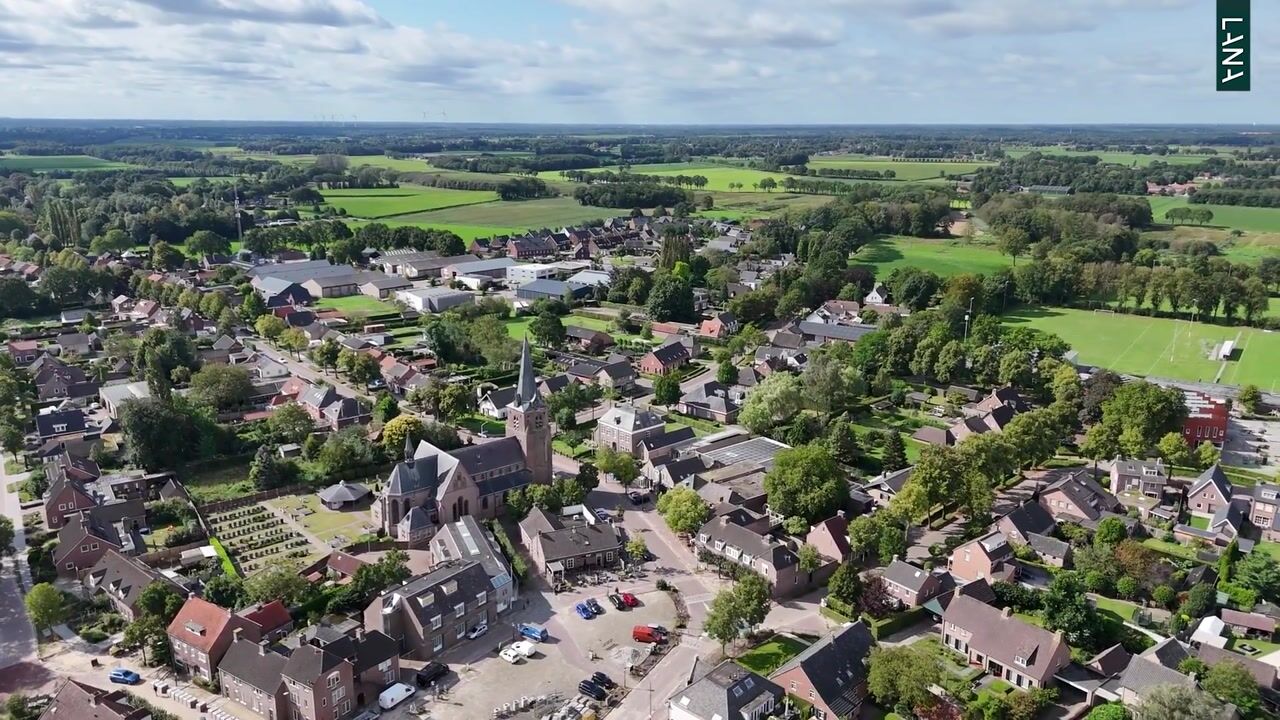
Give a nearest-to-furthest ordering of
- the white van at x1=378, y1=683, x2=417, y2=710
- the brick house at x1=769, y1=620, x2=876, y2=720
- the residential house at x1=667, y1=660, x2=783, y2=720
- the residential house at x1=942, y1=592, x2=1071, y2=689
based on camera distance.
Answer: the residential house at x1=667, y1=660, x2=783, y2=720 < the brick house at x1=769, y1=620, x2=876, y2=720 < the white van at x1=378, y1=683, x2=417, y2=710 < the residential house at x1=942, y1=592, x2=1071, y2=689

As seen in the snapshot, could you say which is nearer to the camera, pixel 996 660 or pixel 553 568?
pixel 996 660

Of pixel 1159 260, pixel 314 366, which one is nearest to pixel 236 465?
pixel 314 366

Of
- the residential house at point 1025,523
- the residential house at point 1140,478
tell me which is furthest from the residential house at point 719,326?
the residential house at point 1025,523

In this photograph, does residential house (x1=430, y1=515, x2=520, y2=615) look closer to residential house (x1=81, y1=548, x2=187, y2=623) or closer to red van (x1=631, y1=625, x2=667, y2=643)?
red van (x1=631, y1=625, x2=667, y2=643)

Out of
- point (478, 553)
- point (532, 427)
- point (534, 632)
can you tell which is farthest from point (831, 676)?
point (532, 427)

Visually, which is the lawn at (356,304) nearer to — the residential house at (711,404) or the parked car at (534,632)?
the residential house at (711,404)

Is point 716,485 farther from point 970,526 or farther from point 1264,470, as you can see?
point 1264,470

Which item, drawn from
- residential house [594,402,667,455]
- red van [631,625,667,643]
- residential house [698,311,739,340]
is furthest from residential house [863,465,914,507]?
residential house [698,311,739,340]
